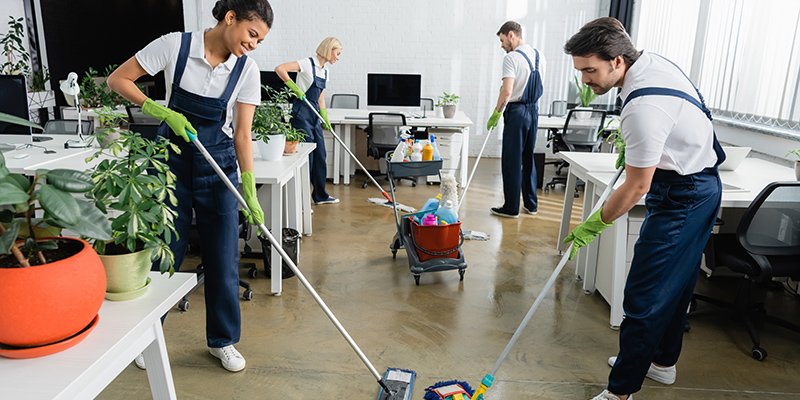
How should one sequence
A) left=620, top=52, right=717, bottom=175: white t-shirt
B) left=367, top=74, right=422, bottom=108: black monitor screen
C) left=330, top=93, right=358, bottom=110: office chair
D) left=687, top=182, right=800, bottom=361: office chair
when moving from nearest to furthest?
left=620, top=52, right=717, bottom=175: white t-shirt → left=687, top=182, right=800, bottom=361: office chair → left=367, top=74, right=422, bottom=108: black monitor screen → left=330, top=93, right=358, bottom=110: office chair

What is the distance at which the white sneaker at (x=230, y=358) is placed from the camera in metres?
2.14

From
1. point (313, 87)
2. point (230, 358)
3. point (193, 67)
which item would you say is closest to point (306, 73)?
point (313, 87)

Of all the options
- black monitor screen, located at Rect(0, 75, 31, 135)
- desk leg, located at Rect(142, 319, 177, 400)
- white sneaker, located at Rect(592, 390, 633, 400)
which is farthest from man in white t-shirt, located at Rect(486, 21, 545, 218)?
desk leg, located at Rect(142, 319, 177, 400)

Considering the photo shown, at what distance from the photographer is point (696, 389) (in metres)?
2.12

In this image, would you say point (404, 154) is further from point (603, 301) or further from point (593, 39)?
point (593, 39)

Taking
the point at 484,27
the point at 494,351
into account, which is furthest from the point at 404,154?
the point at 484,27

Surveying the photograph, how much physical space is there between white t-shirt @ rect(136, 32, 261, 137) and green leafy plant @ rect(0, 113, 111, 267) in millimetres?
989

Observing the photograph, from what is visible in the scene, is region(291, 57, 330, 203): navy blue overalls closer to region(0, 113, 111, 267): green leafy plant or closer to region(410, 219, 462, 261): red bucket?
region(410, 219, 462, 261): red bucket

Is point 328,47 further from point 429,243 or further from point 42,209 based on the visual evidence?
point 42,209

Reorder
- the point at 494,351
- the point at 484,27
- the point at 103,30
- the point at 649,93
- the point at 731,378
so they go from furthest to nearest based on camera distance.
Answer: the point at 484,27
the point at 103,30
the point at 494,351
the point at 731,378
the point at 649,93

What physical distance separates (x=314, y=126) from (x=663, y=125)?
3.43 meters

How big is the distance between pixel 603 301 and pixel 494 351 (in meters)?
0.90

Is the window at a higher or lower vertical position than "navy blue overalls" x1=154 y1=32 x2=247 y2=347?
higher

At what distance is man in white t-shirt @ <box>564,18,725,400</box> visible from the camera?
1594mm
